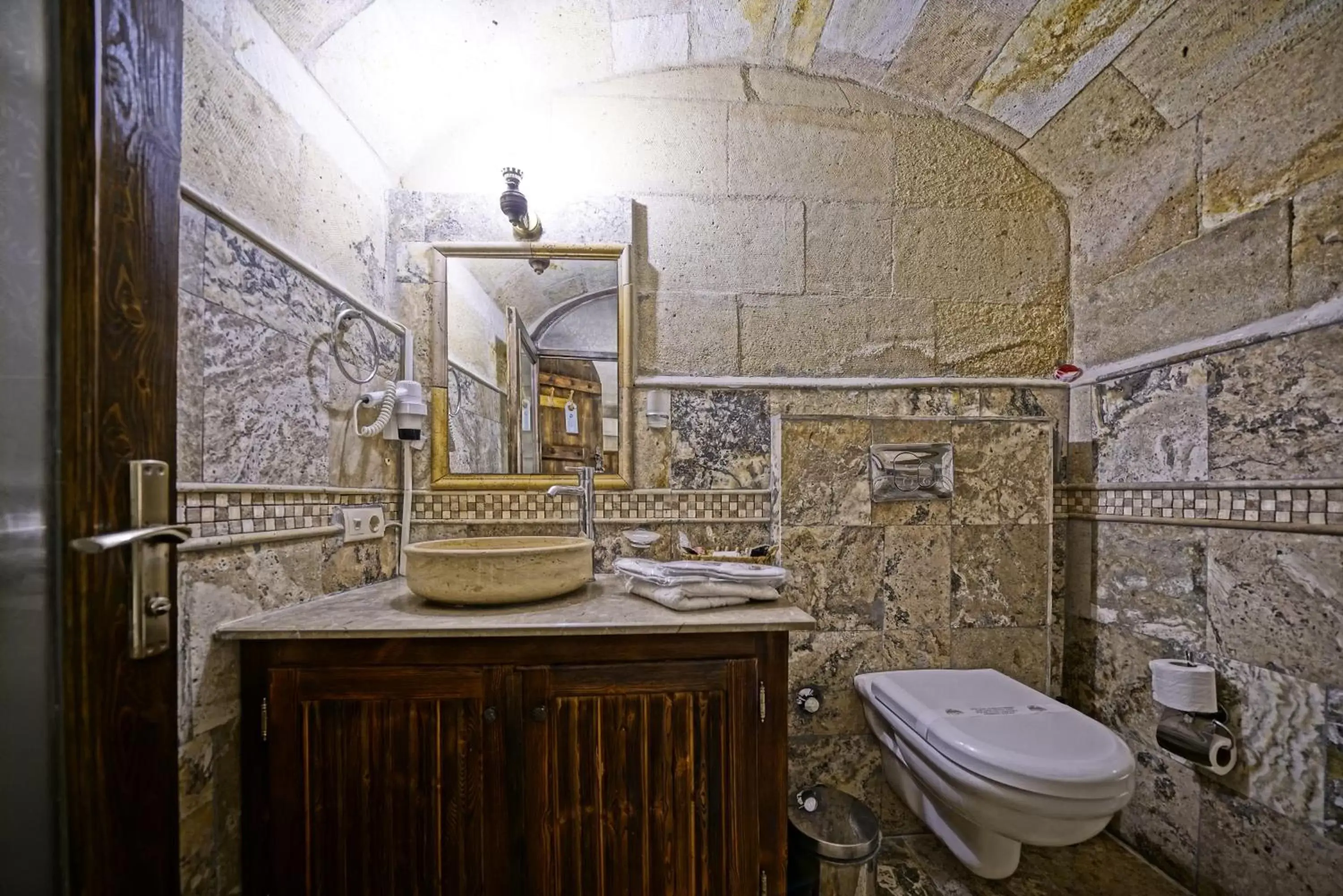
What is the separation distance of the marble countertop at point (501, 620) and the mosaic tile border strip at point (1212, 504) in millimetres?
1184

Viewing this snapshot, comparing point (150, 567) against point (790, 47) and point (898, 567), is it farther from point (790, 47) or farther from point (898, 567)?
point (790, 47)

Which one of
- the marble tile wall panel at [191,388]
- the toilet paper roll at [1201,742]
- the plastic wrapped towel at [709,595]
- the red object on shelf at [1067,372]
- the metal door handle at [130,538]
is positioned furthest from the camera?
the red object on shelf at [1067,372]

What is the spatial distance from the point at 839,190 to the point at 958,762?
170 cm

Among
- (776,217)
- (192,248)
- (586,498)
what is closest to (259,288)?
(192,248)

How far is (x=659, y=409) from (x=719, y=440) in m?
0.22

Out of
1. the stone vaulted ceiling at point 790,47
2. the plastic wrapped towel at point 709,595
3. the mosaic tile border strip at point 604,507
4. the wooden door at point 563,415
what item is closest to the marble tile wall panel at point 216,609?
the mosaic tile border strip at point 604,507

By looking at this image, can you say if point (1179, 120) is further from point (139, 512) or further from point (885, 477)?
point (139, 512)

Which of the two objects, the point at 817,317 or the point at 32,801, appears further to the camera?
the point at 817,317

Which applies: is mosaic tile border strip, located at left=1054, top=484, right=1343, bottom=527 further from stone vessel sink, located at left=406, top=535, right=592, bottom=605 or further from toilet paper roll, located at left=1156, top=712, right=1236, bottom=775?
stone vessel sink, located at left=406, top=535, right=592, bottom=605

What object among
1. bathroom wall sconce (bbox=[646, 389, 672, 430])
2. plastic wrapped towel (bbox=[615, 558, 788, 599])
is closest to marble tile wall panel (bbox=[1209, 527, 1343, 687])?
plastic wrapped towel (bbox=[615, 558, 788, 599])

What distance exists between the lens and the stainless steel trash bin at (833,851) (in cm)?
112

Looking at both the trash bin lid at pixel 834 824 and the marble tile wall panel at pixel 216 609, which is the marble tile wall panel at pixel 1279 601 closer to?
the trash bin lid at pixel 834 824

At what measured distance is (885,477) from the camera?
1528 mm

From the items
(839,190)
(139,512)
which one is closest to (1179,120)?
(839,190)
